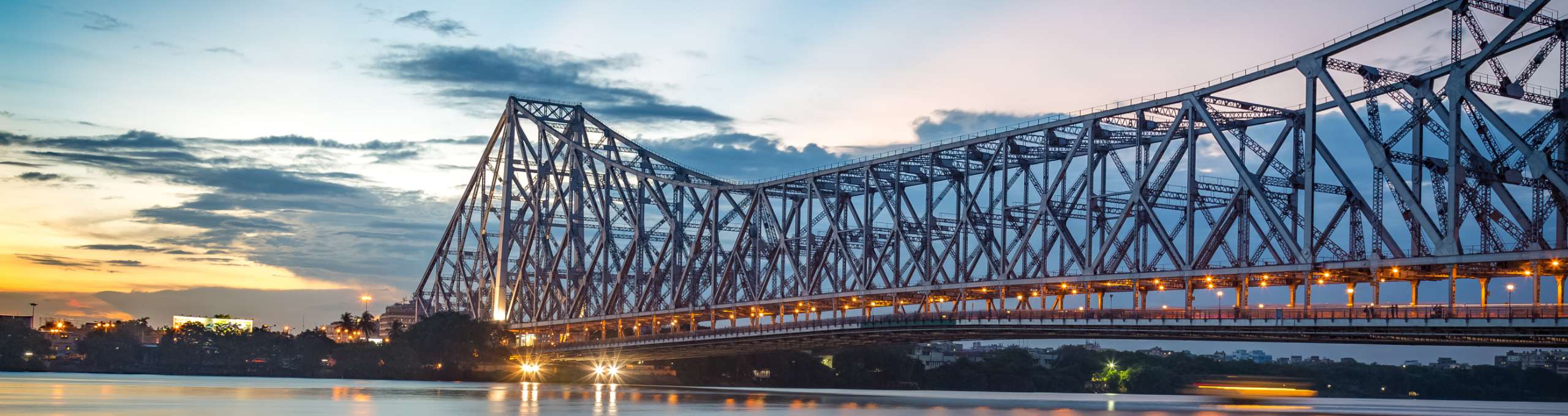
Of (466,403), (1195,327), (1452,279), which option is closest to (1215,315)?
(1195,327)

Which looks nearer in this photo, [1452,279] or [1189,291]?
[1452,279]

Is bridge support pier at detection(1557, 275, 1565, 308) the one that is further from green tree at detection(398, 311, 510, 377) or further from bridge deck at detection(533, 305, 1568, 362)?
green tree at detection(398, 311, 510, 377)

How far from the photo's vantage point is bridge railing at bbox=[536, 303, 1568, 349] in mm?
76125

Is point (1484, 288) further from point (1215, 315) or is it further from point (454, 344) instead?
point (454, 344)

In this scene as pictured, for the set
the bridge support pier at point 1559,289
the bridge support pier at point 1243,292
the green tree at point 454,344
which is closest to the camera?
the bridge support pier at point 1559,289

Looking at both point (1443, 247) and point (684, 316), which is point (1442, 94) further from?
point (684, 316)

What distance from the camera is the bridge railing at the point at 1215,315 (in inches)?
2997

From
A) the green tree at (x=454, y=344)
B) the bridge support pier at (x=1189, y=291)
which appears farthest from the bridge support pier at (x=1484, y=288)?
the green tree at (x=454, y=344)

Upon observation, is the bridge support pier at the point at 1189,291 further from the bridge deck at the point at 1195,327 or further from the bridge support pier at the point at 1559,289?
the bridge support pier at the point at 1559,289

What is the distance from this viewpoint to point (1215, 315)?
92.4 meters

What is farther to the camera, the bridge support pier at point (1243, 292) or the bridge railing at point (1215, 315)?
the bridge support pier at point (1243, 292)

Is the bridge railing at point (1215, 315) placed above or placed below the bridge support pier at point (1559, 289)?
below

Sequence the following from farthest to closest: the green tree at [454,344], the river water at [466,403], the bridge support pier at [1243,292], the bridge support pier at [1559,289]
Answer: the green tree at [454,344] → the bridge support pier at [1243,292] → the bridge support pier at [1559,289] → the river water at [466,403]

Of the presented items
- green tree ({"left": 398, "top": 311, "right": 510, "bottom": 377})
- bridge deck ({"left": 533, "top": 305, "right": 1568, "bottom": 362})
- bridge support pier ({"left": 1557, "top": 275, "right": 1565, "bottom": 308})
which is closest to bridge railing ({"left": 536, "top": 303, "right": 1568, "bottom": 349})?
bridge deck ({"left": 533, "top": 305, "right": 1568, "bottom": 362})
